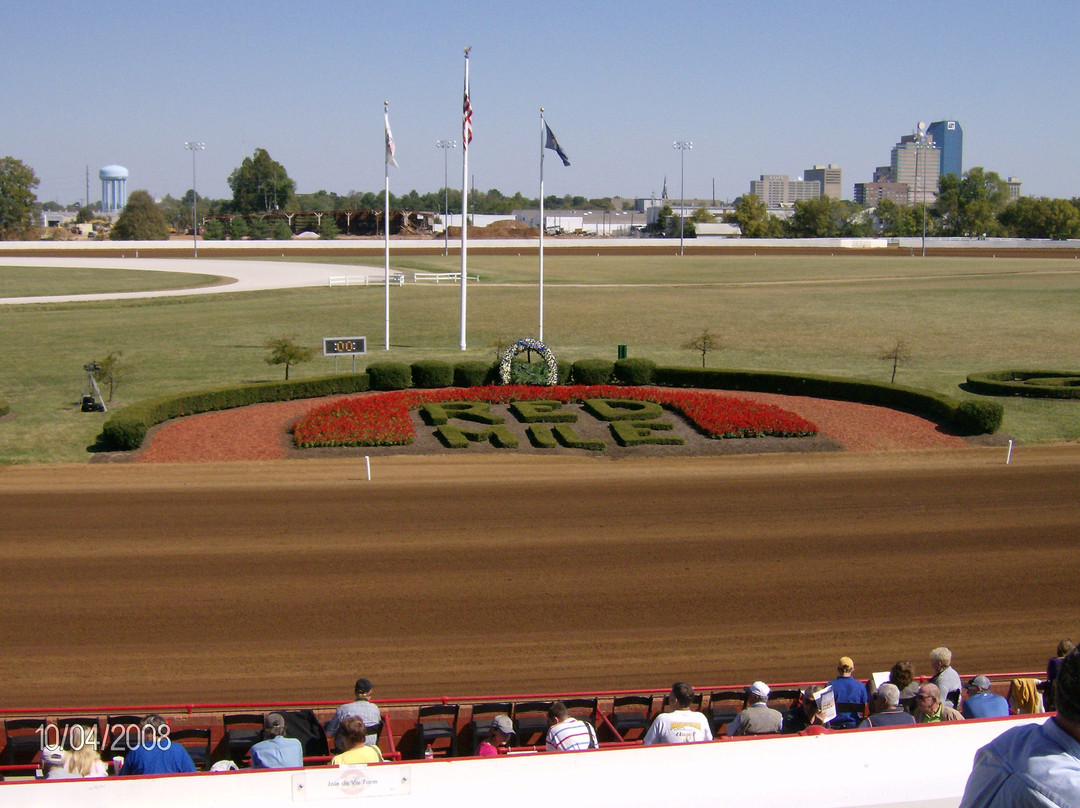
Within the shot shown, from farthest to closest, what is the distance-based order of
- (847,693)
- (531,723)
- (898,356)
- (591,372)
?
1. (898,356)
2. (591,372)
3. (847,693)
4. (531,723)

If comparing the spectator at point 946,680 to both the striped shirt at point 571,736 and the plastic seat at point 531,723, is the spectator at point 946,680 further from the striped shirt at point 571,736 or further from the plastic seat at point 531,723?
the plastic seat at point 531,723

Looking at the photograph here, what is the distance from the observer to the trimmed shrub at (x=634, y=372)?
28375mm

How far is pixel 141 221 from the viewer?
402 ft

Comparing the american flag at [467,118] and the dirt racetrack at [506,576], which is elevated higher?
the american flag at [467,118]

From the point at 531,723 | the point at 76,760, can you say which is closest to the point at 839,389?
the point at 531,723

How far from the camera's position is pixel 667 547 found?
14.8 m

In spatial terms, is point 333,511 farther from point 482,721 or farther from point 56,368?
point 56,368

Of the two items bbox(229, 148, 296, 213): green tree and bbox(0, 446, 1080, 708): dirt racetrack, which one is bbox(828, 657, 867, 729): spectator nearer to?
bbox(0, 446, 1080, 708): dirt racetrack

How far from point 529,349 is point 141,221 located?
10868cm

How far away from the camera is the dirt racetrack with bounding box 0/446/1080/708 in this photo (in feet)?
→ 35.7

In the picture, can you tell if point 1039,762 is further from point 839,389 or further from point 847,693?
point 839,389

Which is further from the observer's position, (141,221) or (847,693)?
(141,221)

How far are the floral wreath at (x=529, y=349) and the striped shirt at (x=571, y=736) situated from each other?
20.2m
